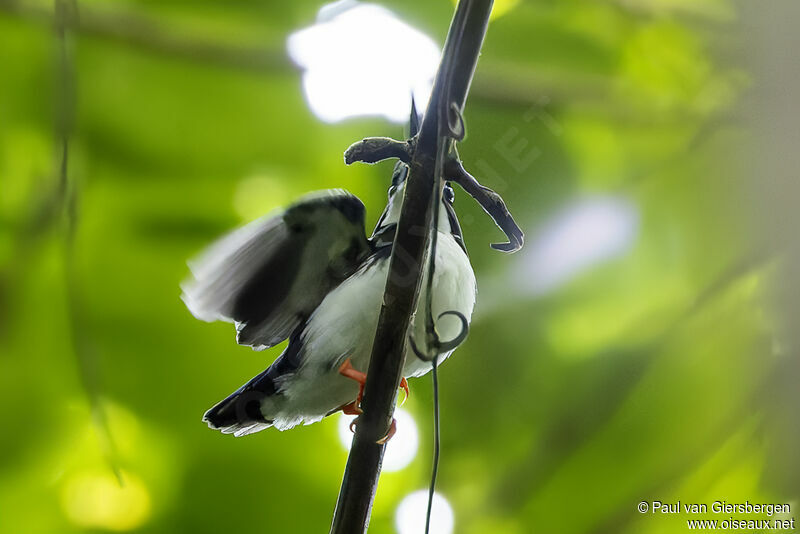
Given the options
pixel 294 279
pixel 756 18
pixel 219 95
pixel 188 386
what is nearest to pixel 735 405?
pixel 756 18

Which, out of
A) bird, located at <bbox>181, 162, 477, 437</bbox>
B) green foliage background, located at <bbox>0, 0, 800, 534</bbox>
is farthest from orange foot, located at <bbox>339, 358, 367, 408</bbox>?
green foliage background, located at <bbox>0, 0, 800, 534</bbox>

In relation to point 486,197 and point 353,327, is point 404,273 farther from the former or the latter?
point 353,327

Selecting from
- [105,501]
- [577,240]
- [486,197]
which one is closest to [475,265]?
[577,240]

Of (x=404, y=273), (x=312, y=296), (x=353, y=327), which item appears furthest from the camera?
(x=312, y=296)

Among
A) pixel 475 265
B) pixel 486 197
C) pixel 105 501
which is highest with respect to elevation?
pixel 475 265

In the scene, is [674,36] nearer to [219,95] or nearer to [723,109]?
[723,109]

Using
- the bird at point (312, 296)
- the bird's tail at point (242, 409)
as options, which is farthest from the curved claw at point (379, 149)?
the bird's tail at point (242, 409)

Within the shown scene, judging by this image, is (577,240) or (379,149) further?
(577,240)
